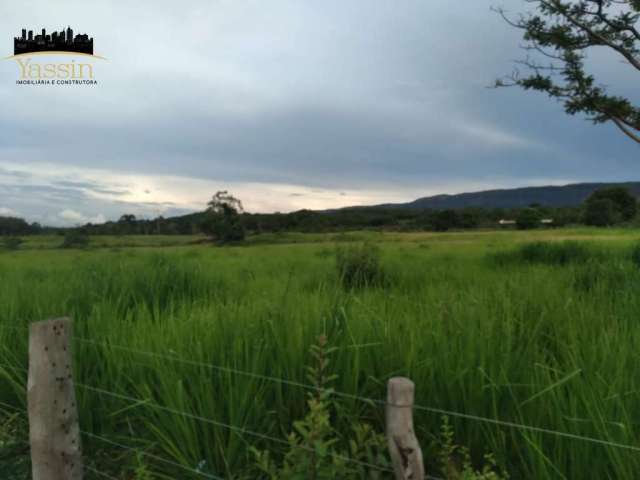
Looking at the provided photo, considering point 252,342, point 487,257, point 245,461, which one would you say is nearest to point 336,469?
point 245,461

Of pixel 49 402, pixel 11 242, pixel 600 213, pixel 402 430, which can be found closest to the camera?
pixel 402 430

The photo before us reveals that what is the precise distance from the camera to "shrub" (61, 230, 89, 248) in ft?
107

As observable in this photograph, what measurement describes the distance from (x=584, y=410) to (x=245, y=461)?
2.15 metres

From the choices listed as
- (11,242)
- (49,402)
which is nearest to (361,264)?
(49,402)

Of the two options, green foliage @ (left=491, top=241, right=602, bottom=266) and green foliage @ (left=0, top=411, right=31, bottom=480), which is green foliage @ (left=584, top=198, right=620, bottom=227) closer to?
green foliage @ (left=491, top=241, right=602, bottom=266)

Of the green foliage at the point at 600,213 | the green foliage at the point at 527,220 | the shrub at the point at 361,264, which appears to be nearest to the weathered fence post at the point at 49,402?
the shrub at the point at 361,264

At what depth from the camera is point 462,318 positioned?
373cm

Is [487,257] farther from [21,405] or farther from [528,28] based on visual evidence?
[21,405]

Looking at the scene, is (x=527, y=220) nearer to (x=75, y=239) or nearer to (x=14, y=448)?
(x=75, y=239)

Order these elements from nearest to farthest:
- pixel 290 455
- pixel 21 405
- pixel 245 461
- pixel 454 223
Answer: pixel 290 455, pixel 245 461, pixel 21 405, pixel 454 223

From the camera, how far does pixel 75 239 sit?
33656mm

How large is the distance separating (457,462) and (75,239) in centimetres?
3735

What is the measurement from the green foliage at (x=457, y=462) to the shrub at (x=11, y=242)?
40.1 meters

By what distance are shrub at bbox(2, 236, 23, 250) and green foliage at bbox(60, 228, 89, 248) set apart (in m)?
4.59
